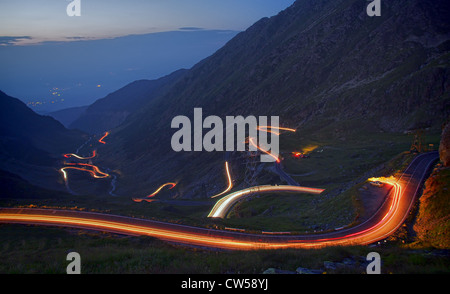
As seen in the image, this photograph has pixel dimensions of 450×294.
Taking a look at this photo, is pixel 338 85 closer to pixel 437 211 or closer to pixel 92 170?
pixel 437 211

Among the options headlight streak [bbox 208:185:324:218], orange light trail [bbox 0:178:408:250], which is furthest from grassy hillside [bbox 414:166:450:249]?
headlight streak [bbox 208:185:324:218]

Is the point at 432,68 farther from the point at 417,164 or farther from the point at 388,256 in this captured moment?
the point at 388,256

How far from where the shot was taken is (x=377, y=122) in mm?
90750

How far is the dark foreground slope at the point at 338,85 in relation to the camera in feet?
291

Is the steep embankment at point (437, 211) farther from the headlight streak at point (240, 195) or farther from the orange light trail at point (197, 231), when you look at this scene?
the headlight streak at point (240, 195)

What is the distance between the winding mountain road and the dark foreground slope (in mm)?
53108

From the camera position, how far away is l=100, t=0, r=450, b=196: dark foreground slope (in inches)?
3489

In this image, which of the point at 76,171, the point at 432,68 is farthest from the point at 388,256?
the point at 76,171

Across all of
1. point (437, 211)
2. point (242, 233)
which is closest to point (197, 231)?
point (242, 233)

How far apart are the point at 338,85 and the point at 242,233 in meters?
107

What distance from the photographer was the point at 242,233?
29594 millimetres

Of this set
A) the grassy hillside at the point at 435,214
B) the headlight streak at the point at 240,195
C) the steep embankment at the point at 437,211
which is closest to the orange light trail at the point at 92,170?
the headlight streak at the point at 240,195
